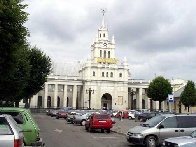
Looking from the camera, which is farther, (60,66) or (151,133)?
(60,66)

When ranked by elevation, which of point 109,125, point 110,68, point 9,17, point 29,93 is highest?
point 110,68

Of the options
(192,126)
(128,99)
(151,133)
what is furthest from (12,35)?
(128,99)

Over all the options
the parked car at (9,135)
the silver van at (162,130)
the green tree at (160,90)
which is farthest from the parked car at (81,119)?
the green tree at (160,90)

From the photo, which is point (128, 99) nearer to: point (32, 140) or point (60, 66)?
point (60, 66)

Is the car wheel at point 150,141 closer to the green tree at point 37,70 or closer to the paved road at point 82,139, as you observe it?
the paved road at point 82,139

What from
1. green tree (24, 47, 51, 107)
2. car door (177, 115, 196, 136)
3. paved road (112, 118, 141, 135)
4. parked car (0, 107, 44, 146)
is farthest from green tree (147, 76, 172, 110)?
parked car (0, 107, 44, 146)

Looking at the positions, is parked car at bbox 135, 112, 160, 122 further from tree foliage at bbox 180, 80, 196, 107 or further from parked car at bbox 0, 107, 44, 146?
parked car at bbox 0, 107, 44, 146

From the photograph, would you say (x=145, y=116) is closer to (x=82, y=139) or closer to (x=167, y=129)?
(x=82, y=139)

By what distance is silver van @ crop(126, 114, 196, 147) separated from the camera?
56.7 feet

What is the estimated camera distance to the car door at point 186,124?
1752 cm

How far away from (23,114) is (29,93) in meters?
38.0

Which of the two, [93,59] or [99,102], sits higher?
[93,59]

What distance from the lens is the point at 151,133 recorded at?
1725cm

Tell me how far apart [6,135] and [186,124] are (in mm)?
12282
